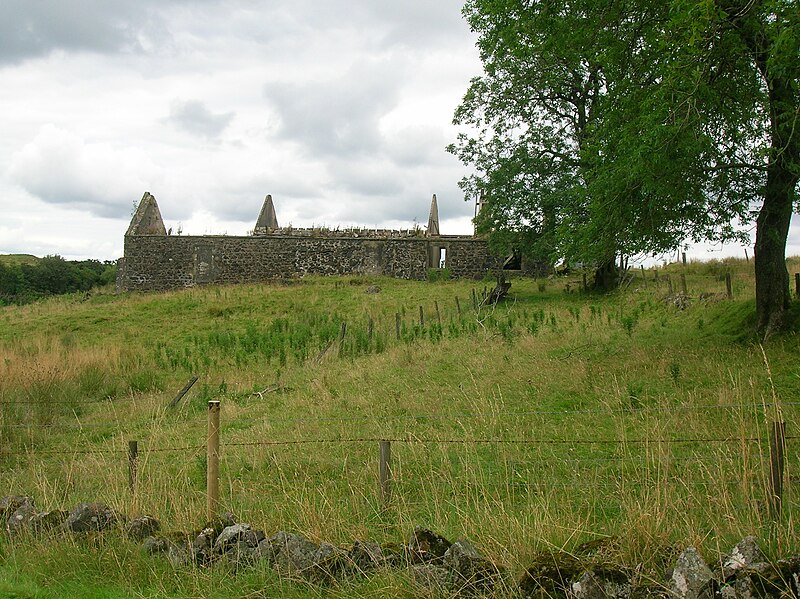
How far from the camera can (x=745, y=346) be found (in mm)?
11555

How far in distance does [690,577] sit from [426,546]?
5.70 feet

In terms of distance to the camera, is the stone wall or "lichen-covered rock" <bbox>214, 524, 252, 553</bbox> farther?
the stone wall

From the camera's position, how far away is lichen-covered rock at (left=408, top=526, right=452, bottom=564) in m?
4.70

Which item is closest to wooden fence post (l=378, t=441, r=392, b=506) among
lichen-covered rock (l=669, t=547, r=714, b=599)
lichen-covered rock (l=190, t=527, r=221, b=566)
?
lichen-covered rock (l=190, t=527, r=221, b=566)

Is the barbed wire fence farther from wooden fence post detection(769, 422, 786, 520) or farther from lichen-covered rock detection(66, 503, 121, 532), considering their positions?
lichen-covered rock detection(66, 503, 121, 532)

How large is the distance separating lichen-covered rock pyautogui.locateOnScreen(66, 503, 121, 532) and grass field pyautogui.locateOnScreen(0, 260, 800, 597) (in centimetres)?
15

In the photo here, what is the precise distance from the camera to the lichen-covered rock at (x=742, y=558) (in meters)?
3.94

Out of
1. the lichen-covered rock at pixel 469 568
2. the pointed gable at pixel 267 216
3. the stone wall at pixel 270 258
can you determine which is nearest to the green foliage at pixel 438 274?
the stone wall at pixel 270 258

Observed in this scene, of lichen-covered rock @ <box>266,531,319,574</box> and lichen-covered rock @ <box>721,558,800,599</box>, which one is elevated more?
lichen-covered rock @ <box>721,558,800,599</box>

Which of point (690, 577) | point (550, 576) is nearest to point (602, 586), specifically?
point (550, 576)

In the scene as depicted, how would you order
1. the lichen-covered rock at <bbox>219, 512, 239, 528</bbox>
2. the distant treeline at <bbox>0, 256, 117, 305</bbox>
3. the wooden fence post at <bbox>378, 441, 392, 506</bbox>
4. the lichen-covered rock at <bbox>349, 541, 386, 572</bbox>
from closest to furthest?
the lichen-covered rock at <bbox>349, 541, 386, 572</bbox> → the lichen-covered rock at <bbox>219, 512, 239, 528</bbox> → the wooden fence post at <bbox>378, 441, 392, 506</bbox> → the distant treeline at <bbox>0, 256, 117, 305</bbox>

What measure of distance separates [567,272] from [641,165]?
74.0ft

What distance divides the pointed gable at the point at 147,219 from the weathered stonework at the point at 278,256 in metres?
0.80

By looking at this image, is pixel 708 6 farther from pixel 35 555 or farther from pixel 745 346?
pixel 35 555
